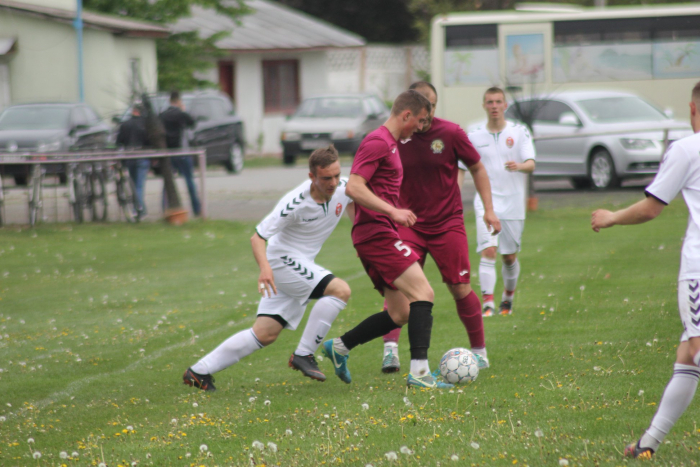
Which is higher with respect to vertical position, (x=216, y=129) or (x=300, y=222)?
(x=216, y=129)

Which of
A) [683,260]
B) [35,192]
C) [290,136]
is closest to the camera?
[683,260]

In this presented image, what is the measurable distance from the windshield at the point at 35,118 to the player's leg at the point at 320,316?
17.9 meters

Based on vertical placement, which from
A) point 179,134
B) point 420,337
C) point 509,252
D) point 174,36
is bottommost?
point 420,337

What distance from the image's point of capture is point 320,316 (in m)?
6.68

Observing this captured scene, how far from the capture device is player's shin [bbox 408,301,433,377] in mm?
6328

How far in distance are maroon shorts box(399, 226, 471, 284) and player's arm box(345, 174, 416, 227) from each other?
848 millimetres

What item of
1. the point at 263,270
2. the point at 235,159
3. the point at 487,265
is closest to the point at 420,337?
the point at 263,270

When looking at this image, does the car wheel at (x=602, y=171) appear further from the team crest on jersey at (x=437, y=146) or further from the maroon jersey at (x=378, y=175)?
the maroon jersey at (x=378, y=175)

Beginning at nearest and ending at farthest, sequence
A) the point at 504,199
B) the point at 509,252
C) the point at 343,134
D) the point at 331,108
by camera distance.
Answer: the point at 509,252
the point at 504,199
the point at 343,134
the point at 331,108

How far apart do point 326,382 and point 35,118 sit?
60.8 feet

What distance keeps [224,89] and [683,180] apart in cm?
3953

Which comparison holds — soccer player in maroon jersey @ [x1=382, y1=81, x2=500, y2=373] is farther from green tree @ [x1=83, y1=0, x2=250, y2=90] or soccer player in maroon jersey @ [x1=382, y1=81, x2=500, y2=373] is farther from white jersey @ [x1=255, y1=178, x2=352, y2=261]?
green tree @ [x1=83, y1=0, x2=250, y2=90]

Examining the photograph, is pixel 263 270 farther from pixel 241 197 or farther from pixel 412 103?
pixel 241 197

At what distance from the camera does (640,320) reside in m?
8.12
